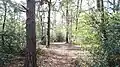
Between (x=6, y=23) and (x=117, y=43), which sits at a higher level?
(x=6, y=23)

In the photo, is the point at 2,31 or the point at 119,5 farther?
the point at 2,31

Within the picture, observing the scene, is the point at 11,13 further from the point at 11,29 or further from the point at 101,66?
the point at 101,66

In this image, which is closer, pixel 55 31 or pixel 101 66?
pixel 101 66

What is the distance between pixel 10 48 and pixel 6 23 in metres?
1.71

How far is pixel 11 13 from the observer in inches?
471

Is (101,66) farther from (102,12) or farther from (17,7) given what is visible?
(17,7)

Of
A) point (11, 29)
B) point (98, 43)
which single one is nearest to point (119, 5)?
point (98, 43)

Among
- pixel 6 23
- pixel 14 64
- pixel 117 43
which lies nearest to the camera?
pixel 117 43

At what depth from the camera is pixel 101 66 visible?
724 centimetres

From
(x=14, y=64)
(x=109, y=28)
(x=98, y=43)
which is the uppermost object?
(x=109, y=28)

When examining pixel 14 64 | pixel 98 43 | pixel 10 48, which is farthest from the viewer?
pixel 10 48

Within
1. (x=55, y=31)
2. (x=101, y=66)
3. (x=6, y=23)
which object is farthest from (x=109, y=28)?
(x=55, y=31)

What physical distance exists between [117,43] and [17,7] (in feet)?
15.8

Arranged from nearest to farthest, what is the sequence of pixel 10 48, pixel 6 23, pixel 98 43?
pixel 98 43, pixel 10 48, pixel 6 23
